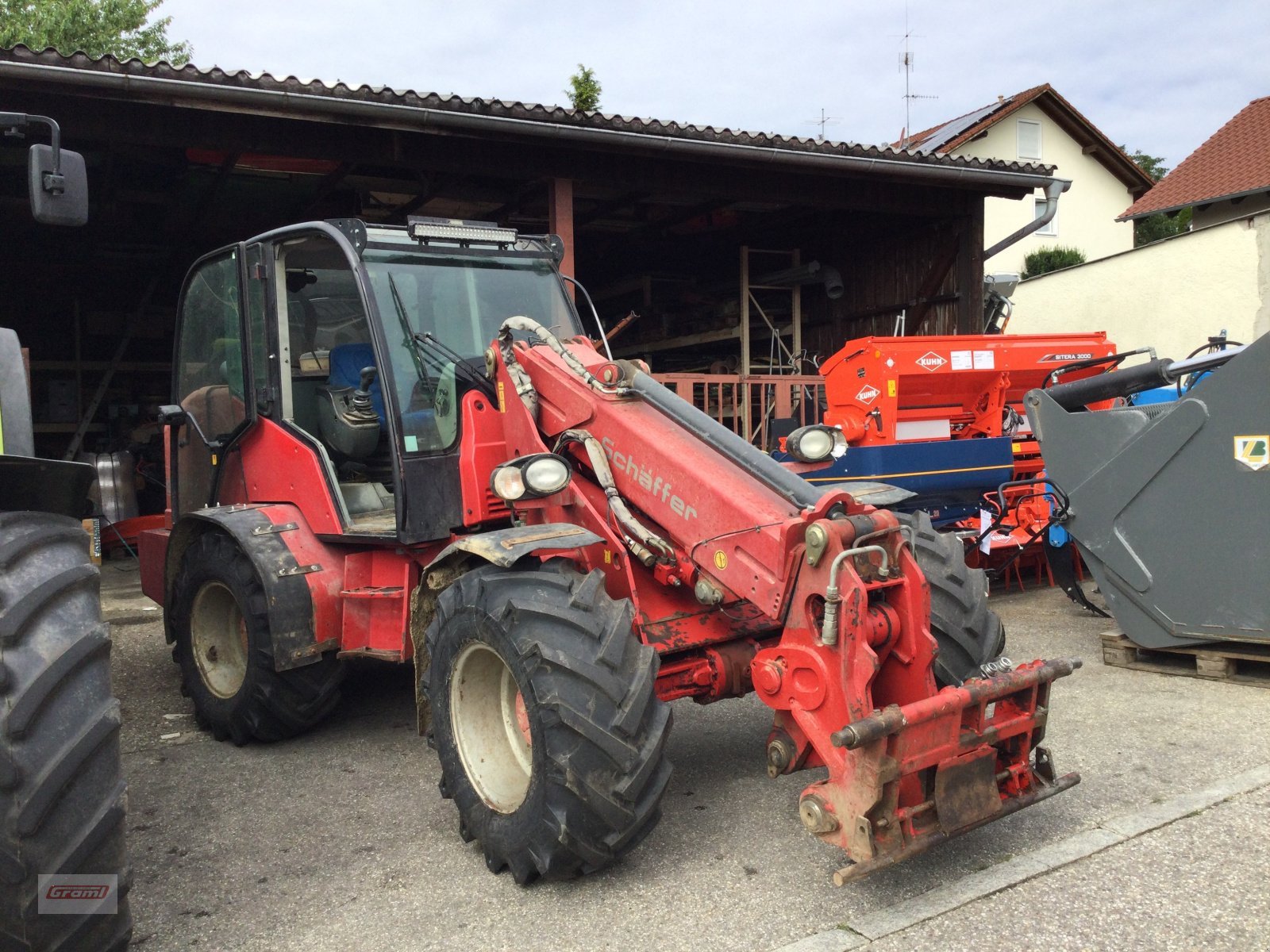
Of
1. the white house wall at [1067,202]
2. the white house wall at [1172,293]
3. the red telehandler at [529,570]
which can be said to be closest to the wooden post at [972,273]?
the white house wall at [1172,293]

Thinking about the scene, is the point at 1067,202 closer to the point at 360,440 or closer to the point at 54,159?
the point at 360,440

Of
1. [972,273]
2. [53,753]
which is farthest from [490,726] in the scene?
[972,273]

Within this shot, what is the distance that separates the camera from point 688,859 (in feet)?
10.8

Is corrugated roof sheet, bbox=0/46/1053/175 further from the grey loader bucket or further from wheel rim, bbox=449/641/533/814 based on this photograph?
wheel rim, bbox=449/641/533/814

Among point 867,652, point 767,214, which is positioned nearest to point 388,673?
point 867,652

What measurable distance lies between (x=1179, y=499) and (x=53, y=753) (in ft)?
16.3

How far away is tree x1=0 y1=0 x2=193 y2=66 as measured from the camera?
22.2 m

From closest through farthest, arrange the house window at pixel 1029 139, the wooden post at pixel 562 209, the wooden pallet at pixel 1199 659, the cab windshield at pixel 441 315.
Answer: the cab windshield at pixel 441 315 → the wooden pallet at pixel 1199 659 → the wooden post at pixel 562 209 → the house window at pixel 1029 139

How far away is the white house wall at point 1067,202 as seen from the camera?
80.7 feet

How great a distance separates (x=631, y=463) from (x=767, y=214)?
30.2 ft

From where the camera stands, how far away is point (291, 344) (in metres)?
4.80

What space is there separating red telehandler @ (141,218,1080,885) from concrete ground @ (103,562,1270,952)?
0.21 meters

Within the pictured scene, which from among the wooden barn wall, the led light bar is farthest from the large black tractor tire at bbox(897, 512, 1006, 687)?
the wooden barn wall

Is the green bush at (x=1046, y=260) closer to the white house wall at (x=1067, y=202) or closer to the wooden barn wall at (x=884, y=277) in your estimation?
the white house wall at (x=1067, y=202)
